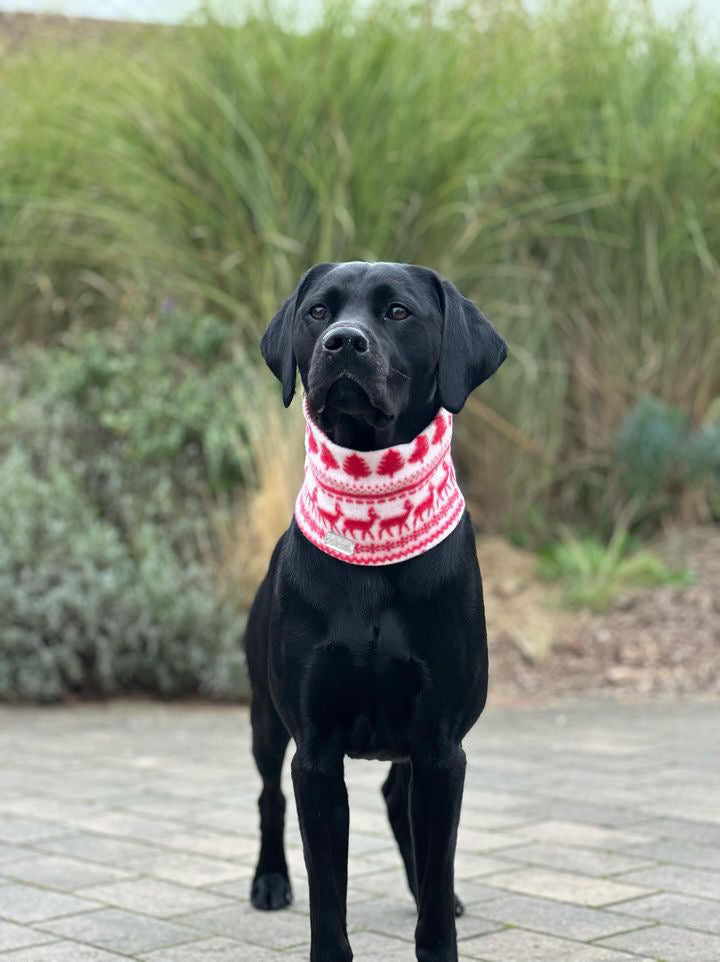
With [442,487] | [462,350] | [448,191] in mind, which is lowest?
[442,487]

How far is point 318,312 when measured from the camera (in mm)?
2889

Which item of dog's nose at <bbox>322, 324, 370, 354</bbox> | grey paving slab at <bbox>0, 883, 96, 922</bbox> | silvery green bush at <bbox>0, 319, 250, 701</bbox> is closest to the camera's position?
dog's nose at <bbox>322, 324, 370, 354</bbox>

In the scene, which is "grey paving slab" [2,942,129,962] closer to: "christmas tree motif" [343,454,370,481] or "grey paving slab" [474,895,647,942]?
"grey paving slab" [474,895,647,942]

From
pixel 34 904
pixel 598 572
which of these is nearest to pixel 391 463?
pixel 34 904

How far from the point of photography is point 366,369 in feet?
8.77

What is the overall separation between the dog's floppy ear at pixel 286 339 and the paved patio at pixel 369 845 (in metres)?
1.30

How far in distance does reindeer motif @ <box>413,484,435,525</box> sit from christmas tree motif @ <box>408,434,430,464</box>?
66 millimetres

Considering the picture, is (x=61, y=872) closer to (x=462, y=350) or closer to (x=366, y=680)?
(x=366, y=680)

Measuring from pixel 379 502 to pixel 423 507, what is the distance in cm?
9

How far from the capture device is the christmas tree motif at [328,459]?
116 inches

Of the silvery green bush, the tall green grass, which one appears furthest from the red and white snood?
the tall green grass

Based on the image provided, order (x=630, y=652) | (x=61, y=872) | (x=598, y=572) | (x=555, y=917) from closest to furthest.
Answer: (x=555, y=917)
(x=61, y=872)
(x=630, y=652)
(x=598, y=572)

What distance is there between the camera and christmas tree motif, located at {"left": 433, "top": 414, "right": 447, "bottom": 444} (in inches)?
117

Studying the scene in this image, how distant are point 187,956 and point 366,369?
57.5 inches
